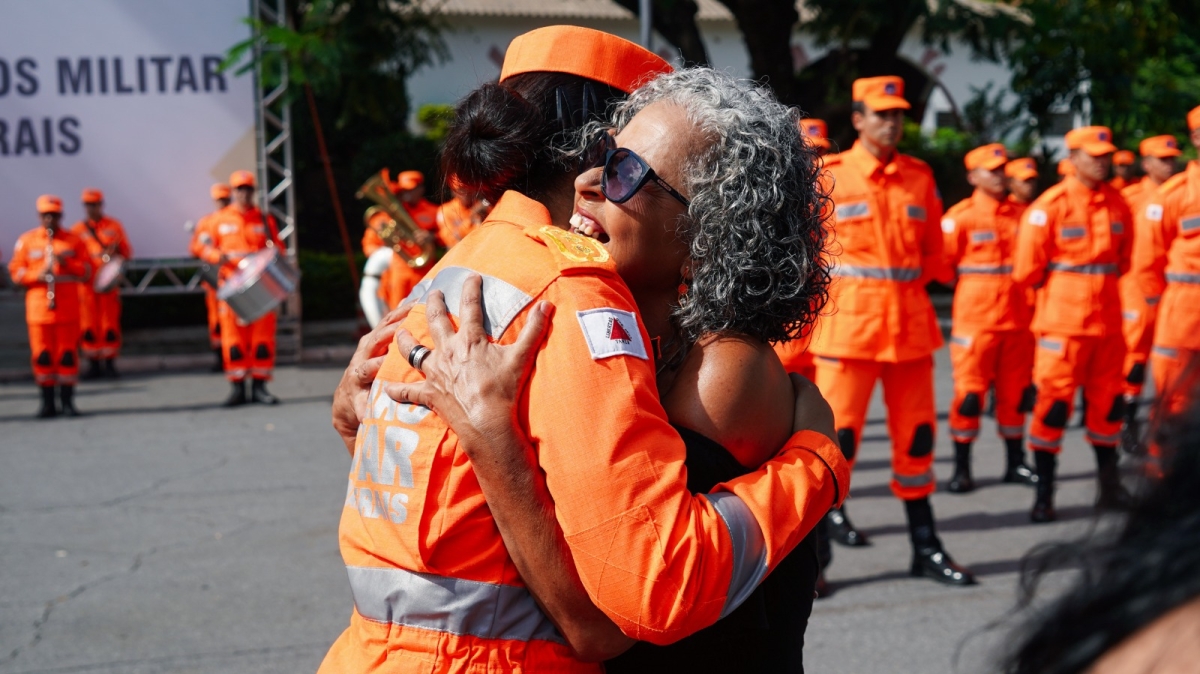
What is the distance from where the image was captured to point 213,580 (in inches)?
211

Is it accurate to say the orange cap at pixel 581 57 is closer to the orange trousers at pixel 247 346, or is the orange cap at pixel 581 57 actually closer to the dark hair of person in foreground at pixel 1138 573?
the dark hair of person in foreground at pixel 1138 573

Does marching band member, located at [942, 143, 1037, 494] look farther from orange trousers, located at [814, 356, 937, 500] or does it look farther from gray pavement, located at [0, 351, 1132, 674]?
orange trousers, located at [814, 356, 937, 500]

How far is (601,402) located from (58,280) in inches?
423

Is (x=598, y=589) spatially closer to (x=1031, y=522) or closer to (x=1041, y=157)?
(x=1031, y=522)

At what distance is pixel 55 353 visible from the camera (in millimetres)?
10422

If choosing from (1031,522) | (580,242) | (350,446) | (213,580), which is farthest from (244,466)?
(580,242)

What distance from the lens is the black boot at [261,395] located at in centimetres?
1078

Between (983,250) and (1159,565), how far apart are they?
7.58m

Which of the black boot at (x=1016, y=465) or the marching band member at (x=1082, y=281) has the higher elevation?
the marching band member at (x=1082, y=281)

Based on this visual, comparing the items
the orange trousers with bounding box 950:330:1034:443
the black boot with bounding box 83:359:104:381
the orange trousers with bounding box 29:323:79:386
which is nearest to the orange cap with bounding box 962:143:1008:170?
the orange trousers with bounding box 950:330:1034:443

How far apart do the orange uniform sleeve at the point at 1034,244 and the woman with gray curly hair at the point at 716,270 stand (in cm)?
578

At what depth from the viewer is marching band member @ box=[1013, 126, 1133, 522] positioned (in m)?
6.80

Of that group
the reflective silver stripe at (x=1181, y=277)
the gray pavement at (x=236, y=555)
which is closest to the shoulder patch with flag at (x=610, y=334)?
the gray pavement at (x=236, y=555)

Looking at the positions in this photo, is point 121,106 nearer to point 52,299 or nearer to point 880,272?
point 52,299
